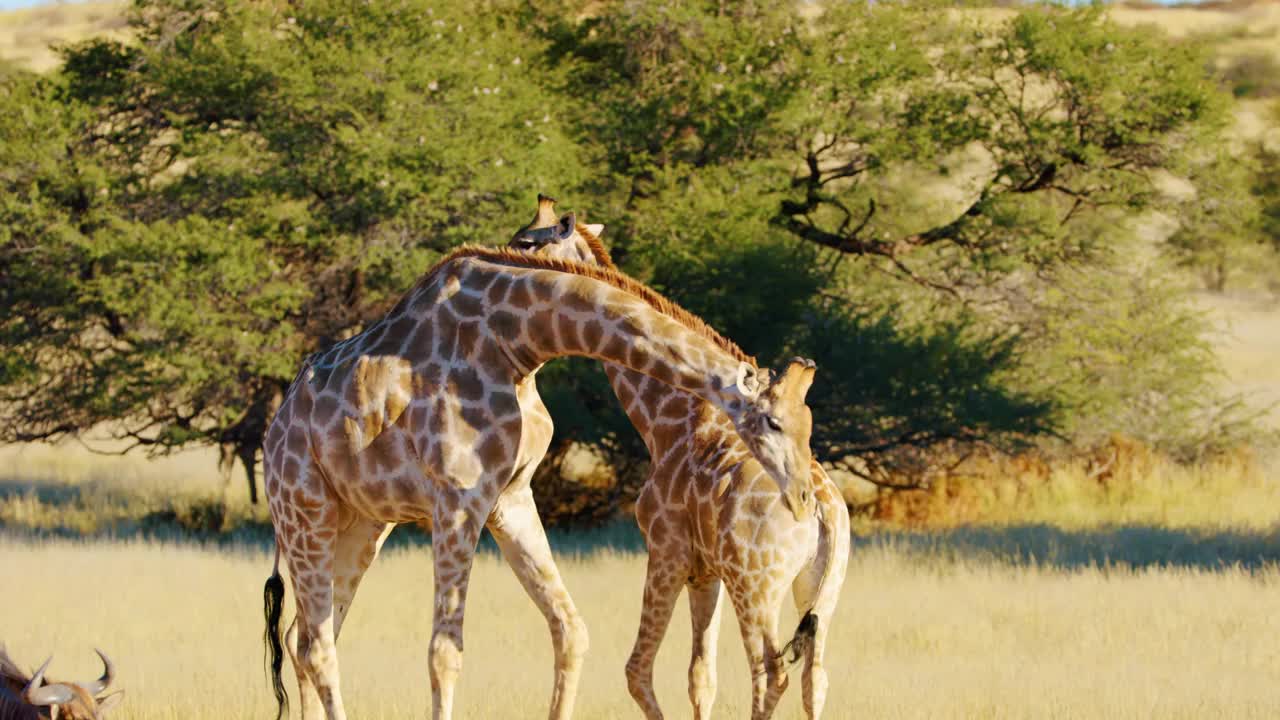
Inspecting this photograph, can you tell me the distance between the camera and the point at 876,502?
63.3 ft

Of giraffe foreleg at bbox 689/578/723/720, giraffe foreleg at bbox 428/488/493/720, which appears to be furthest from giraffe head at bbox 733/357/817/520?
giraffe foreleg at bbox 689/578/723/720

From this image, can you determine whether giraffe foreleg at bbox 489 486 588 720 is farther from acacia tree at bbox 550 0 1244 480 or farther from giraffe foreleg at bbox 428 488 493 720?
acacia tree at bbox 550 0 1244 480

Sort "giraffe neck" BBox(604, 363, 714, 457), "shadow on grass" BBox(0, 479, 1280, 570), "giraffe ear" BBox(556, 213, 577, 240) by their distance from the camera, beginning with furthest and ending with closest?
"shadow on grass" BBox(0, 479, 1280, 570) → "giraffe neck" BBox(604, 363, 714, 457) → "giraffe ear" BBox(556, 213, 577, 240)

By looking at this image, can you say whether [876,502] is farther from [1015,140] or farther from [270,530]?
[270,530]

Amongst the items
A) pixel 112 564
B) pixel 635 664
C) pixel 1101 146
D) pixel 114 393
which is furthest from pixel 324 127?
pixel 635 664

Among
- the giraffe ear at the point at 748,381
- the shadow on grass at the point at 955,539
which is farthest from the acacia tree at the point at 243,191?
the giraffe ear at the point at 748,381

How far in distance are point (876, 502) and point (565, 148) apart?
6517 mm

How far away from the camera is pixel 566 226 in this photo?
6.32 metres

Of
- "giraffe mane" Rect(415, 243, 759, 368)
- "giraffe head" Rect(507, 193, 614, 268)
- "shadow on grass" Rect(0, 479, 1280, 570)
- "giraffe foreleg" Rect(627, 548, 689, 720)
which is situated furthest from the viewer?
"shadow on grass" Rect(0, 479, 1280, 570)

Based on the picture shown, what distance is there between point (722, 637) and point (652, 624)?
14.4 feet

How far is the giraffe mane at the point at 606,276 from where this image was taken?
17.9 feet

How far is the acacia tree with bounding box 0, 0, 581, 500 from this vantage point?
15914 millimetres

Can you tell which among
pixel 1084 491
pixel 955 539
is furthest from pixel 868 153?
pixel 1084 491

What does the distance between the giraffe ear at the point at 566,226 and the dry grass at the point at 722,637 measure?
10.5 ft
